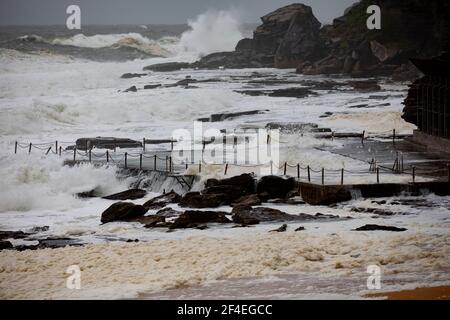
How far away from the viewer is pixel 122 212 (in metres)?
15.9

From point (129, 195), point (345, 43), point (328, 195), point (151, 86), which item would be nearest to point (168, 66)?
point (345, 43)

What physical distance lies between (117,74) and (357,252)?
44.1 meters

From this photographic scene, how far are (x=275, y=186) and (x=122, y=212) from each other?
331cm

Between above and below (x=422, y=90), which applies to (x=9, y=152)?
below

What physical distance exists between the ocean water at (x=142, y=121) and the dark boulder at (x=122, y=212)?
373 millimetres

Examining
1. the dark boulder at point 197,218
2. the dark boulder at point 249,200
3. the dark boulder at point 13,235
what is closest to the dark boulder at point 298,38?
the dark boulder at point 249,200

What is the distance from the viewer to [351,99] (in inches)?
1483

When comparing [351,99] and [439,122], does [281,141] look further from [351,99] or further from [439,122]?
[351,99]

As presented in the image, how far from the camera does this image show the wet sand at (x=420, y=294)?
10508mm

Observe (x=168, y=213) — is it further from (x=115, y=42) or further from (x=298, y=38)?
(x=115, y=42)

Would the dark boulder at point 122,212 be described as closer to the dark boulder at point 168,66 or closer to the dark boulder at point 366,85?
the dark boulder at point 366,85

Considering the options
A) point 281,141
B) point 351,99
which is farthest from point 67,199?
point 351,99

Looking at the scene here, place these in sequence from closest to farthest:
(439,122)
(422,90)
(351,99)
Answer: (439,122)
(422,90)
(351,99)

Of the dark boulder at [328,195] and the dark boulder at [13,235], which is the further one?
the dark boulder at [328,195]
